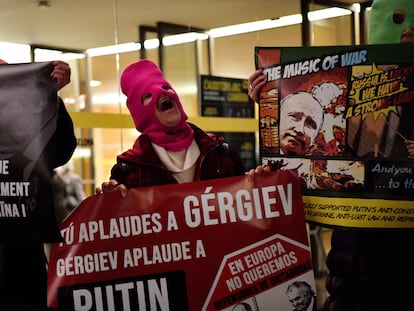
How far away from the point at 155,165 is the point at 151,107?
23 cm

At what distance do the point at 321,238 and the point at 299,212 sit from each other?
3.70 m

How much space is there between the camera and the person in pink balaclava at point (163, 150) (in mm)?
2432

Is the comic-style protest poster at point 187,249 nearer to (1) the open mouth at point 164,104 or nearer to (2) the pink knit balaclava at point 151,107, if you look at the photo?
(2) the pink knit balaclava at point 151,107

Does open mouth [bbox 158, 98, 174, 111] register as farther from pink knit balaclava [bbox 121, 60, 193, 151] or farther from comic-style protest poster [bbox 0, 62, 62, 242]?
comic-style protest poster [bbox 0, 62, 62, 242]

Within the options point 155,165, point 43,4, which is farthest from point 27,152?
point 43,4

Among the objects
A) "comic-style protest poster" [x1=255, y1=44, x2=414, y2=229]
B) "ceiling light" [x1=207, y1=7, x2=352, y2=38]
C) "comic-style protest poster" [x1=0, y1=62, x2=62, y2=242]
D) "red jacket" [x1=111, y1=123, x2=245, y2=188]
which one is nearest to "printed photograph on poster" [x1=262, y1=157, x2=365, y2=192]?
"comic-style protest poster" [x1=255, y1=44, x2=414, y2=229]

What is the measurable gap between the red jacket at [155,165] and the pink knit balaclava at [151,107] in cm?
5

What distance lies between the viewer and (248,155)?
5922 mm

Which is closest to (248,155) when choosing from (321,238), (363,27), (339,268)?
(321,238)

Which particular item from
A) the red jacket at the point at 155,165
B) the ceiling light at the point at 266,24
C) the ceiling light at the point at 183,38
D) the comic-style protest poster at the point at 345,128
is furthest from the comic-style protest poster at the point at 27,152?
the ceiling light at the point at 266,24

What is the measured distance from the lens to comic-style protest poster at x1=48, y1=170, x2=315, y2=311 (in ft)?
7.52

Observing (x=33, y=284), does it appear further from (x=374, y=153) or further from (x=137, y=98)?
(x=374, y=153)

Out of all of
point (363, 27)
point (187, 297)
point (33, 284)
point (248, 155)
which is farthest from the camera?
point (248, 155)

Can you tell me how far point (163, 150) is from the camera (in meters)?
2.47
